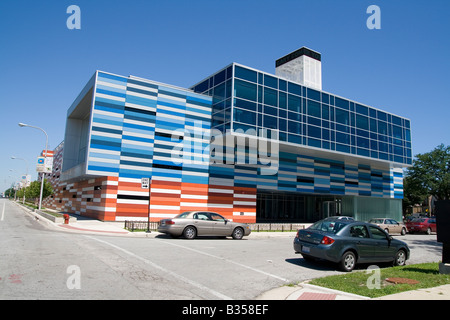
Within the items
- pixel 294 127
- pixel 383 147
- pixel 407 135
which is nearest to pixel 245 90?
pixel 294 127

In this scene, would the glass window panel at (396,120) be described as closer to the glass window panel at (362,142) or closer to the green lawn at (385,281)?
the glass window panel at (362,142)

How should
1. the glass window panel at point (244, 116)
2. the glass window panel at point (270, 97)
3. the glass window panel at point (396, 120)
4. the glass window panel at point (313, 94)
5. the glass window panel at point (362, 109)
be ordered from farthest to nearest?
the glass window panel at point (396, 120), the glass window panel at point (362, 109), the glass window panel at point (313, 94), the glass window panel at point (270, 97), the glass window panel at point (244, 116)

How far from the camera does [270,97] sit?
29.4m

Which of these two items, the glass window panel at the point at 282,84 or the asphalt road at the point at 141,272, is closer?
the asphalt road at the point at 141,272

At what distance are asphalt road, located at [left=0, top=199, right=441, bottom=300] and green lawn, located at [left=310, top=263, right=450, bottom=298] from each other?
904mm

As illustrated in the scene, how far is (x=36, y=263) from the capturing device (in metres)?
8.27

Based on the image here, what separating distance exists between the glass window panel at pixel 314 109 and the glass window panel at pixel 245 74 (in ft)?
23.8

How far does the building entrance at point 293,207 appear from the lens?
125 ft

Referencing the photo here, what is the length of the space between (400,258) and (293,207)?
30.2 metres

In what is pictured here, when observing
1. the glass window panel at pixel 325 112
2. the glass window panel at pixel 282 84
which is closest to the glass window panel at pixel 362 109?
the glass window panel at pixel 325 112

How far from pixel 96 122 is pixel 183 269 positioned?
62.9 ft

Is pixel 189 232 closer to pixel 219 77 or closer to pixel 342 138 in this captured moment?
pixel 219 77
